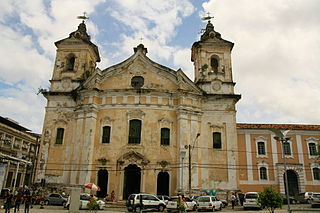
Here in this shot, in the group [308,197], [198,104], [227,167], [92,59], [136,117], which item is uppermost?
[92,59]

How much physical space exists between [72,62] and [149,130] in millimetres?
12720

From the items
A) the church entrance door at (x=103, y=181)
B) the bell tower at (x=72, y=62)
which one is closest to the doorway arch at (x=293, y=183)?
the church entrance door at (x=103, y=181)

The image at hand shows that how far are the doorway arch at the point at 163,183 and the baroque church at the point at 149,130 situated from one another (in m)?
0.08

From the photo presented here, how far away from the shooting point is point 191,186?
24500 mm

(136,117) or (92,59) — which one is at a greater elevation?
(92,59)

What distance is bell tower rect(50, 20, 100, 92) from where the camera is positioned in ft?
98.2

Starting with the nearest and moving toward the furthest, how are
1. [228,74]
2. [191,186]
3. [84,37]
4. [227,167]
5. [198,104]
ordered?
[191,186]
[227,167]
[198,104]
[228,74]
[84,37]

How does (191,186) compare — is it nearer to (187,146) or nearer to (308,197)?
(187,146)

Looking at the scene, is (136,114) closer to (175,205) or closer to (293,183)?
(175,205)

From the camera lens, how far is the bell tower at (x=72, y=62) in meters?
29.9

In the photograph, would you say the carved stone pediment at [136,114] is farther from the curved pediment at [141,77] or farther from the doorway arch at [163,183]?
the doorway arch at [163,183]

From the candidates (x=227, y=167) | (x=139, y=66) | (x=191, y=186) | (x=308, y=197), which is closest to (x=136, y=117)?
(x=139, y=66)

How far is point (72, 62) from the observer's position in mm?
31891

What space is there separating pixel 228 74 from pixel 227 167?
32.2 feet
